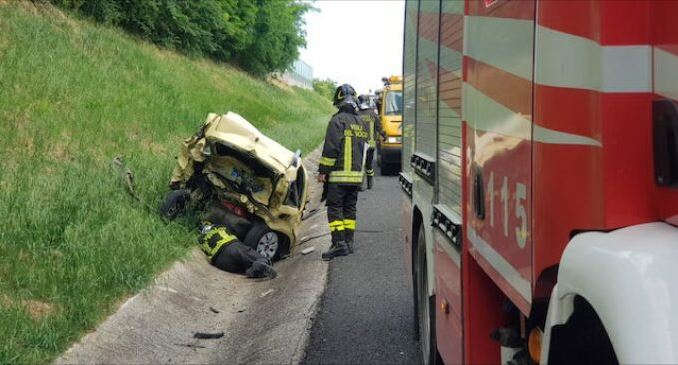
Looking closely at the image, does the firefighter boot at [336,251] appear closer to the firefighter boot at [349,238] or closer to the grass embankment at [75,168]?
the firefighter boot at [349,238]

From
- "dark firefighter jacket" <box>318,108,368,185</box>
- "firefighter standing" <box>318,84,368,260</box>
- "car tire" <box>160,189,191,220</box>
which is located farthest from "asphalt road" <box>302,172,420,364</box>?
"car tire" <box>160,189,191,220</box>

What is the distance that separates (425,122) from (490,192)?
2.24 m

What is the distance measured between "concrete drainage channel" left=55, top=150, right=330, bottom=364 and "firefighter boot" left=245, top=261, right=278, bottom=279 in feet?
0.22

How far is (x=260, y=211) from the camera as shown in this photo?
31.2 ft

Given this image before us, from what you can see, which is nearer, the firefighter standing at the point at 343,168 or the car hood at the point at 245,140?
the car hood at the point at 245,140

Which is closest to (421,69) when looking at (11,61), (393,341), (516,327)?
(393,341)

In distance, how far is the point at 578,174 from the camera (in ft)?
7.52

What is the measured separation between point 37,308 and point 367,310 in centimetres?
279

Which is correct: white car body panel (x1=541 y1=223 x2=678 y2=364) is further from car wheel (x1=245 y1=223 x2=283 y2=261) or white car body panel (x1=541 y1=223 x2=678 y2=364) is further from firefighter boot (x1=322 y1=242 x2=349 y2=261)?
firefighter boot (x1=322 y1=242 x2=349 y2=261)

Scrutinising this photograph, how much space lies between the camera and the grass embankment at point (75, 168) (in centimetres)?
621

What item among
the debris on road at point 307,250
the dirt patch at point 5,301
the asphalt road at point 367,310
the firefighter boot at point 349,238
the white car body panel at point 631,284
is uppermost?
the white car body panel at point 631,284

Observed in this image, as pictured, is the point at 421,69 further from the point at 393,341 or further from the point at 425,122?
the point at 393,341

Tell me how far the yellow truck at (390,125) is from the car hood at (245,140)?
35.5 feet

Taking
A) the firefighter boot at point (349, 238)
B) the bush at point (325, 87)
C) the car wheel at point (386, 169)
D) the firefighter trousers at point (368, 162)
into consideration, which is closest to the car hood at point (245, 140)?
the firefighter boot at point (349, 238)
